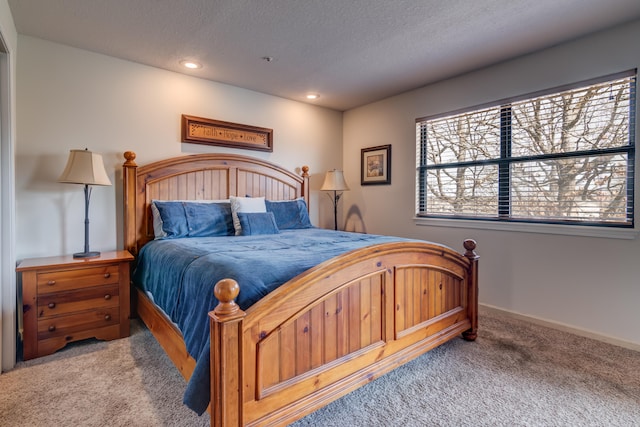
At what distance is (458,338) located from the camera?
2482mm

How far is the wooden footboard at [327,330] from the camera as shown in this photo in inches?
48.7

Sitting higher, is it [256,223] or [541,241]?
[256,223]

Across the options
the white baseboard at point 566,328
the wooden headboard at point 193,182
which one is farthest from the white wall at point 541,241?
the wooden headboard at point 193,182

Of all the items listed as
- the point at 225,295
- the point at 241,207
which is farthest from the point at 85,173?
the point at 225,295

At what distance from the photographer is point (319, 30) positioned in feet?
7.93

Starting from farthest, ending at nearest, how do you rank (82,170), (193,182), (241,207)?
1. (193,182)
2. (241,207)
3. (82,170)

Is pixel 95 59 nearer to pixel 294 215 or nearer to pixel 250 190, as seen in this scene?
pixel 250 190

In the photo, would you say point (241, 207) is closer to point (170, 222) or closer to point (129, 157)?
point (170, 222)

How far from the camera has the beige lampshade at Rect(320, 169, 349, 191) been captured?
4059mm

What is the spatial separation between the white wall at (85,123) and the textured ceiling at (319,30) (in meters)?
0.16

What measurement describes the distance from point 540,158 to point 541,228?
2.01ft

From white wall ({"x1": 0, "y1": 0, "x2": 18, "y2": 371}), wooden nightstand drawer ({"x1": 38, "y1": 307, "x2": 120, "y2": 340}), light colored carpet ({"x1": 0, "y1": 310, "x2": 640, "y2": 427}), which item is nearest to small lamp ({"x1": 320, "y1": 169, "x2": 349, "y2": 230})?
light colored carpet ({"x1": 0, "y1": 310, "x2": 640, "y2": 427})

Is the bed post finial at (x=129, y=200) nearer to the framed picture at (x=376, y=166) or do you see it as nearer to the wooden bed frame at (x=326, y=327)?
the wooden bed frame at (x=326, y=327)

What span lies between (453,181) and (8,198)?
3688 millimetres
